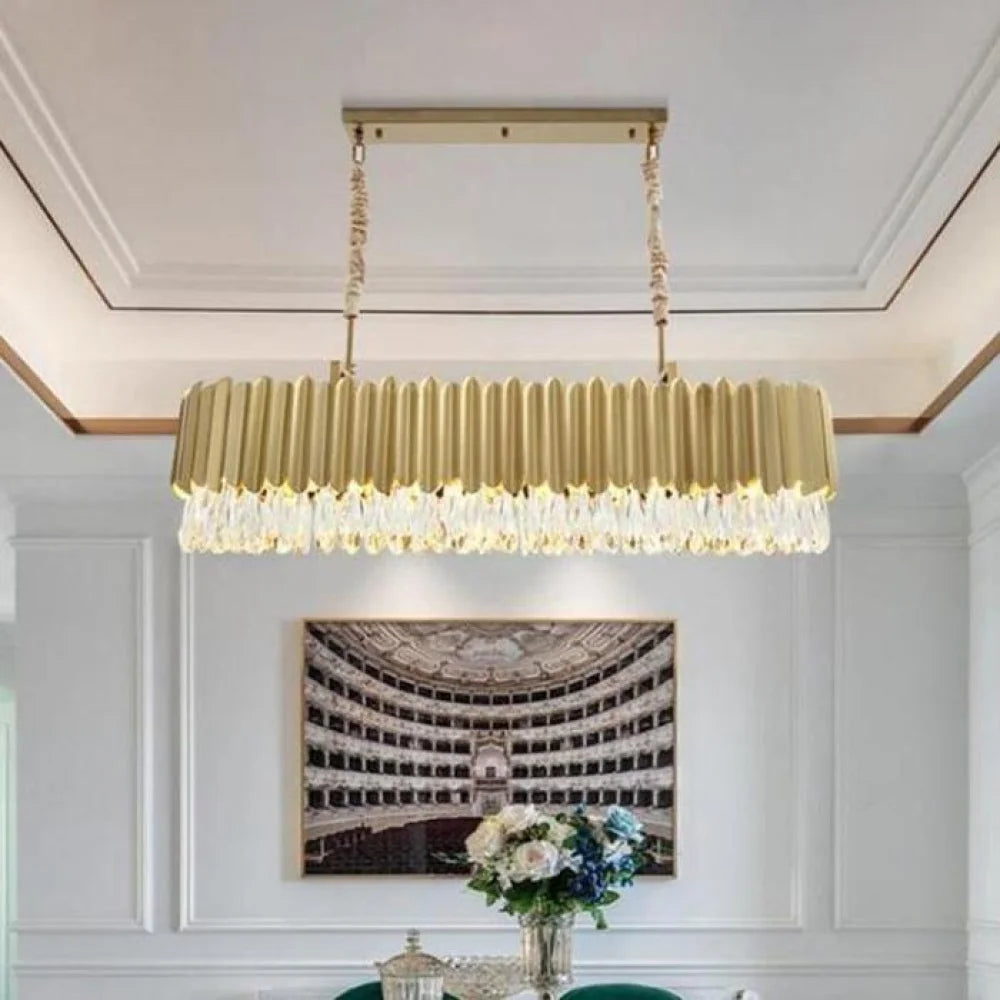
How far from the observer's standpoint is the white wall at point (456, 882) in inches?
175

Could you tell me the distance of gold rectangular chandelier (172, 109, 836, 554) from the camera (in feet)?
7.65

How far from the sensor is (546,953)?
2.77 m

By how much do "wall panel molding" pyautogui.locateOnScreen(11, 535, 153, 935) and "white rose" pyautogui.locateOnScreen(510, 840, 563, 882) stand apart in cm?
206

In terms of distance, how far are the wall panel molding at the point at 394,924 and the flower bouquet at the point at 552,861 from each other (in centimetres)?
164

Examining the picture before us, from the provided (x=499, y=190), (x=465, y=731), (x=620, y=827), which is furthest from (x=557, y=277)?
(x=465, y=731)

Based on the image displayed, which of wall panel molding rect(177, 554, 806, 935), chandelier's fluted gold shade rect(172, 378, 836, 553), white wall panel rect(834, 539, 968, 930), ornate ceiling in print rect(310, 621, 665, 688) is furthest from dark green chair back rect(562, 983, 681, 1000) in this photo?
chandelier's fluted gold shade rect(172, 378, 836, 553)

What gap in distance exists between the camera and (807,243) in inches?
129

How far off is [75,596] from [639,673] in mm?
1782

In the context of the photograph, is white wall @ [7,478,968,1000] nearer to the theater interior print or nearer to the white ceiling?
the theater interior print

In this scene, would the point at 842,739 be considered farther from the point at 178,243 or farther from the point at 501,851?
the point at 178,243

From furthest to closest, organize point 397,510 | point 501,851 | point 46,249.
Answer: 1. point 46,249
2. point 501,851
3. point 397,510

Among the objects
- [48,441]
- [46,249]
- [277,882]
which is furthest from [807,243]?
[277,882]

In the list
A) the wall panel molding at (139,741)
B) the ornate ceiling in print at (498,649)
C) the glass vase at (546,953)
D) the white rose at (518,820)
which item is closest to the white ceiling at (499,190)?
the wall panel molding at (139,741)

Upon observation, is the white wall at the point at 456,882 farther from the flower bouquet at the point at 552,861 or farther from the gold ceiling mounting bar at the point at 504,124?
the gold ceiling mounting bar at the point at 504,124
